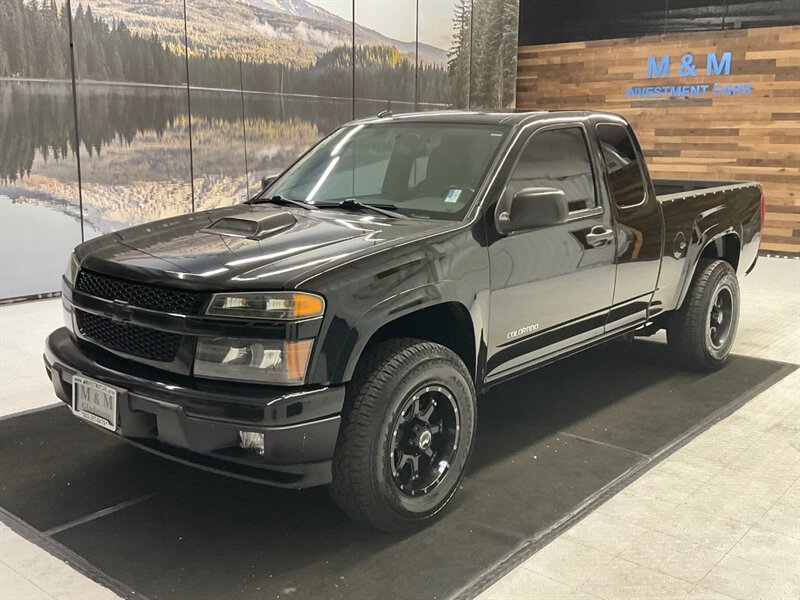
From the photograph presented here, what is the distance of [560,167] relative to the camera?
4051mm

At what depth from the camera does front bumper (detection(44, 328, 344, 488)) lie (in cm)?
268

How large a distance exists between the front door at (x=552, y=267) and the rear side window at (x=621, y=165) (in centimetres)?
17

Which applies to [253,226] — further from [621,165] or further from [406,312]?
[621,165]

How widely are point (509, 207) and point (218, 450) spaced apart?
5.49 ft

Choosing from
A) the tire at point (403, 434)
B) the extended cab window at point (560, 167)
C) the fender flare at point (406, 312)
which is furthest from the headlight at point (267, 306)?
the extended cab window at point (560, 167)

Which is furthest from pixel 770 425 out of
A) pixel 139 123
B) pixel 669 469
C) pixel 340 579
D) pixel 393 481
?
pixel 139 123

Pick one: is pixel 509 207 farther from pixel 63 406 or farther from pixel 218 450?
pixel 63 406

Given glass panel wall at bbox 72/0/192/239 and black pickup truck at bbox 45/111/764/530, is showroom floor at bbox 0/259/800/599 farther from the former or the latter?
glass panel wall at bbox 72/0/192/239

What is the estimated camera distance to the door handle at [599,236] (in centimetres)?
406

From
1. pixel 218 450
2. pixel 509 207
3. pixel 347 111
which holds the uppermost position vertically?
pixel 347 111

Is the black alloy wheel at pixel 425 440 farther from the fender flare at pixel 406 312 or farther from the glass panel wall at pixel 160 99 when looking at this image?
the glass panel wall at pixel 160 99

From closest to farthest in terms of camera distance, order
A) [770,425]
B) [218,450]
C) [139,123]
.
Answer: [218,450] → [770,425] → [139,123]

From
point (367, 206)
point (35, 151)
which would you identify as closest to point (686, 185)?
point (367, 206)

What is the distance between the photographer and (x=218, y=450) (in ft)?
9.04
